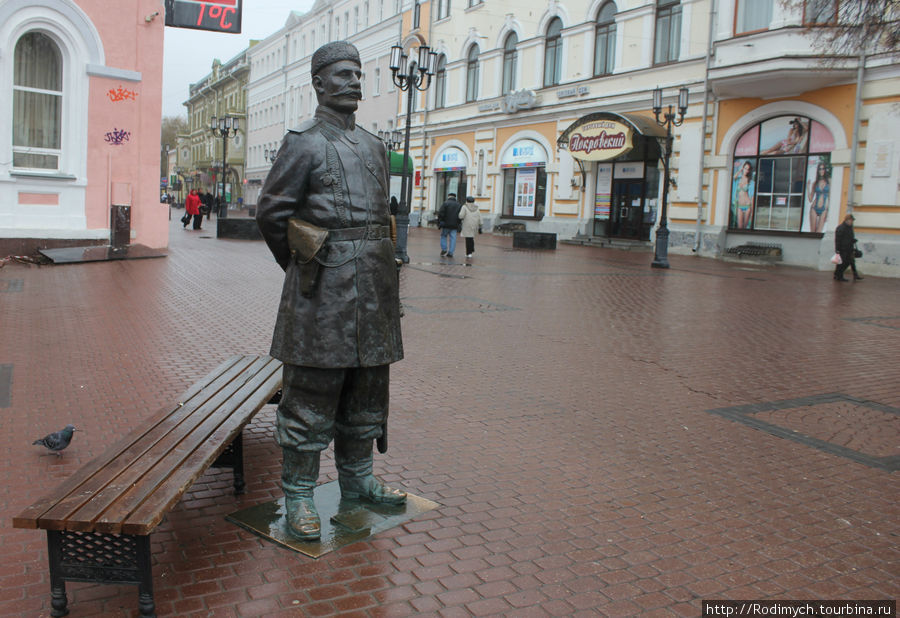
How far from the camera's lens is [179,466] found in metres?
3.12

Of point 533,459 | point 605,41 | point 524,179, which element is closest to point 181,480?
point 533,459

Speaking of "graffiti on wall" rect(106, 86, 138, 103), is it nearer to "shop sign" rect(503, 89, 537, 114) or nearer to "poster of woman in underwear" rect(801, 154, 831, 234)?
"poster of woman in underwear" rect(801, 154, 831, 234)

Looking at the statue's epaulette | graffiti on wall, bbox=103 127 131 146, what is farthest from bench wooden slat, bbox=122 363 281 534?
graffiti on wall, bbox=103 127 131 146

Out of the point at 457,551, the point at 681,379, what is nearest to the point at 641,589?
the point at 457,551

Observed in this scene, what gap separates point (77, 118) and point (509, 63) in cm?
2324

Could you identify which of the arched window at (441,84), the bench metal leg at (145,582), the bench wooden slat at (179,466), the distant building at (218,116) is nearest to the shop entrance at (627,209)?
the arched window at (441,84)

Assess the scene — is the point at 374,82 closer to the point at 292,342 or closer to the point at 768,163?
the point at 768,163

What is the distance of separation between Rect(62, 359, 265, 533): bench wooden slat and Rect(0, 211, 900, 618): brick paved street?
1.39 feet

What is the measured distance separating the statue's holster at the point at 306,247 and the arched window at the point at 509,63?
107ft

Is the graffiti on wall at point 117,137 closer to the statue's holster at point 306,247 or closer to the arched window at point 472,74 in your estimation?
the statue's holster at point 306,247

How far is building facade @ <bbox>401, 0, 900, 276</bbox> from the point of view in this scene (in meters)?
20.2

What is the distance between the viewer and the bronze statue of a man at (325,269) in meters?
3.27

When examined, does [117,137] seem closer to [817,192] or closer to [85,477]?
[85,477]

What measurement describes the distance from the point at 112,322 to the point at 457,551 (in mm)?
6538
